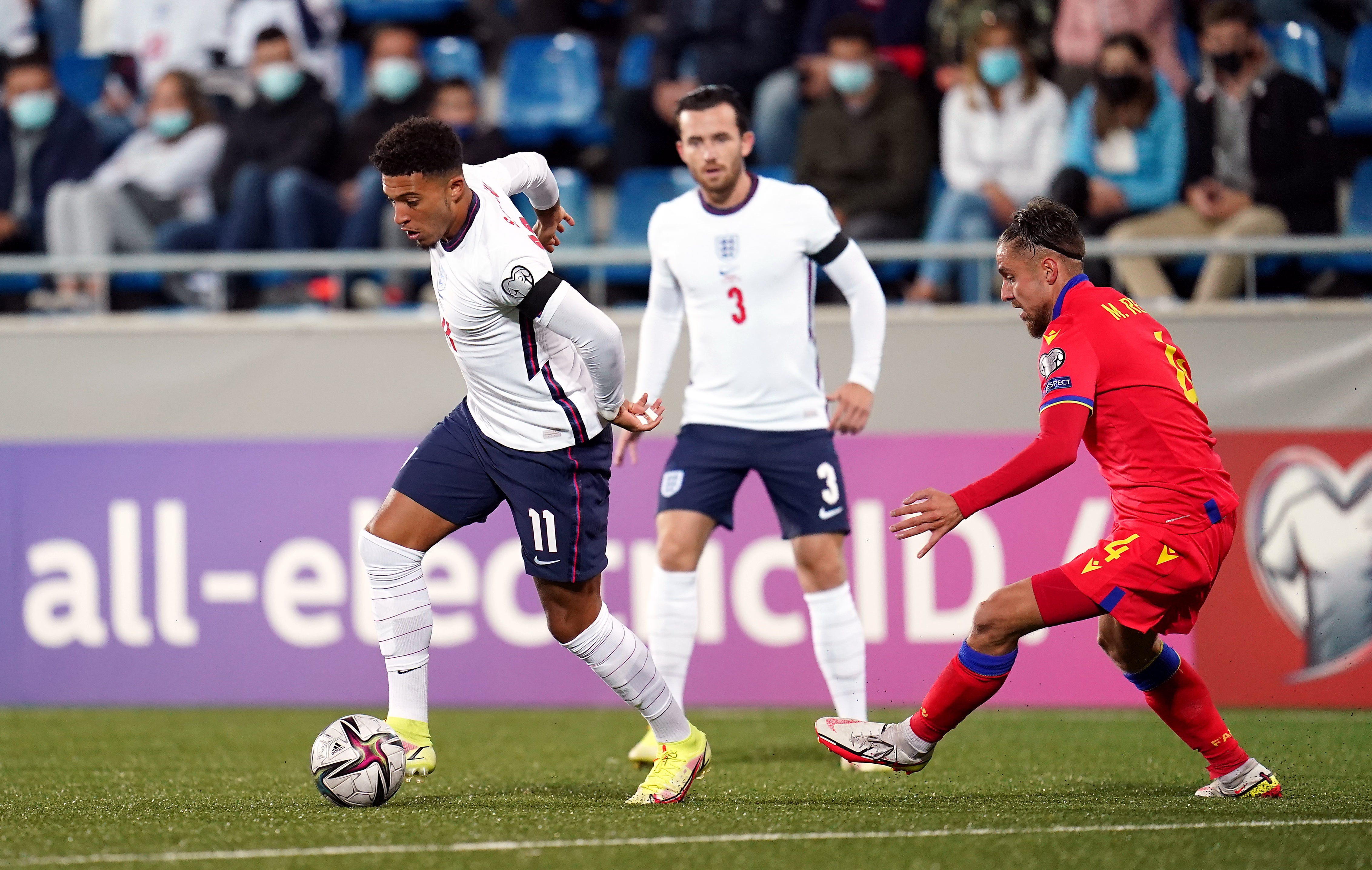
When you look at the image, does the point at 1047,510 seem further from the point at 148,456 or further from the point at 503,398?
the point at 148,456

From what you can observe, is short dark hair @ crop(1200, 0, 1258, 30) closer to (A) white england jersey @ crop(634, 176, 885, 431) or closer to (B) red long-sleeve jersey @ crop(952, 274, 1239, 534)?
(A) white england jersey @ crop(634, 176, 885, 431)

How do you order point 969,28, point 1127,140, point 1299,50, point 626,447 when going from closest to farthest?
point 626,447
point 1127,140
point 1299,50
point 969,28

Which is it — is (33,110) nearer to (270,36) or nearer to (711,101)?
(270,36)

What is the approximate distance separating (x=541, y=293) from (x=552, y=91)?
625cm

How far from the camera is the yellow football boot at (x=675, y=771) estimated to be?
14.4 feet

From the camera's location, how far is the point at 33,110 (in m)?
9.86

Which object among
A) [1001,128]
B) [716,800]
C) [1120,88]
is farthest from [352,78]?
[716,800]

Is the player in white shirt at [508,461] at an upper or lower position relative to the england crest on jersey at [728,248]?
lower

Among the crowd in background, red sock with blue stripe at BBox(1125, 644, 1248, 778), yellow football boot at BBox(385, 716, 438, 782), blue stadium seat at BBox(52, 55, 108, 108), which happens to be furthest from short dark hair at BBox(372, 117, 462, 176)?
blue stadium seat at BBox(52, 55, 108, 108)

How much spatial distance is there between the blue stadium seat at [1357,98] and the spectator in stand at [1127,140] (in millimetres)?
1225

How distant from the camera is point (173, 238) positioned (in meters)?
9.13

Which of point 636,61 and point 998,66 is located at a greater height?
point 636,61

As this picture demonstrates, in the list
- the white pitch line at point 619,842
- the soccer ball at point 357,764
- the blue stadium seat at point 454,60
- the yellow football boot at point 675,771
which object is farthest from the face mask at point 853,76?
the white pitch line at point 619,842

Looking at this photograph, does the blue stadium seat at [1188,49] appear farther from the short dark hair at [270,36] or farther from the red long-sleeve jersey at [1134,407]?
the red long-sleeve jersey at [1134,407]
